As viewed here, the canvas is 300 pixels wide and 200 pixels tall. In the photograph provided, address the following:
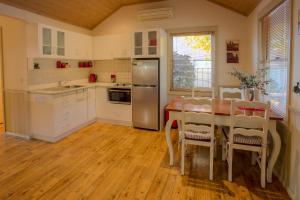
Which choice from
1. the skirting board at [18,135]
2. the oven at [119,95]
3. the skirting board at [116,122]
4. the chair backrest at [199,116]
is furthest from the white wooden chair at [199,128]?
the skirting board at [18,135]

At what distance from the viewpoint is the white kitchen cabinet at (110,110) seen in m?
4.76

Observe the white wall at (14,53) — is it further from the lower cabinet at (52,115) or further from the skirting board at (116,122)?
the skirting board at (116,122)

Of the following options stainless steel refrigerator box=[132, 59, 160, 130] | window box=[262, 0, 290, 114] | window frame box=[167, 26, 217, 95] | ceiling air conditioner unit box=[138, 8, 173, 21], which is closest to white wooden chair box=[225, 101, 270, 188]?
window box=[262, 0, 290, 114]

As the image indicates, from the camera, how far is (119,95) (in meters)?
4.74

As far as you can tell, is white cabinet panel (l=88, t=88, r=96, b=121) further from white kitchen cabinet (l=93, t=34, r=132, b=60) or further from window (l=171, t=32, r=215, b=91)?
window (l=171, t=32, r=215, b=91)

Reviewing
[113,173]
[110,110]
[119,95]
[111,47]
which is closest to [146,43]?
[111,47]

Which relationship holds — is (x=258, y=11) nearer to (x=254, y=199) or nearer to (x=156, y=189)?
(x=254, y=199)

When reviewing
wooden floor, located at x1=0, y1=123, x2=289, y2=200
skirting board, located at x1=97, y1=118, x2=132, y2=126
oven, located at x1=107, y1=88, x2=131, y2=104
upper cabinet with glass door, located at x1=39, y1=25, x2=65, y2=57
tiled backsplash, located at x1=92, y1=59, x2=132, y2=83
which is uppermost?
upper cabinet with glass door, located at x1=39, y1=25, x2=65, y2=57

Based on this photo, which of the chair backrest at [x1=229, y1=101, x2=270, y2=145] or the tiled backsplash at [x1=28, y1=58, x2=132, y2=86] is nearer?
the chair backrest at [x1=229, y1=101, x2=270, y2=145]

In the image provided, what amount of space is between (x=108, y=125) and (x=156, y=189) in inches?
108

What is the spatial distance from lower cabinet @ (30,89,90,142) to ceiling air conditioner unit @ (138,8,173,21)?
2.33 m

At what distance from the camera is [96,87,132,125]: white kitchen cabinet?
476 cm

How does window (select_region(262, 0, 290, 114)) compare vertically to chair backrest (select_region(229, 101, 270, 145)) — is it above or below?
above

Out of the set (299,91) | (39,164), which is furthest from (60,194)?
(299,91)
